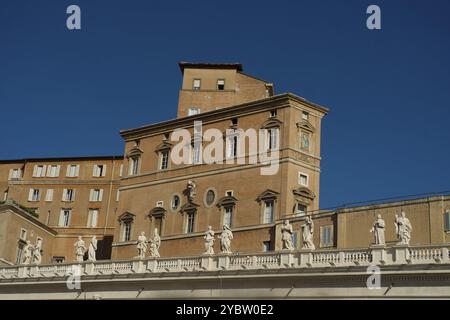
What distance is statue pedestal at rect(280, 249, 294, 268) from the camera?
128ft

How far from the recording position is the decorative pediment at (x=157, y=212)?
199 feet

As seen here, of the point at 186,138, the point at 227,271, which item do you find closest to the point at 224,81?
the point at 186,138

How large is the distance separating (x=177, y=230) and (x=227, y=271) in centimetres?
1853

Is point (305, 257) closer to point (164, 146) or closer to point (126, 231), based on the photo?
point (164, 146)

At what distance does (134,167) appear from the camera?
64.7m

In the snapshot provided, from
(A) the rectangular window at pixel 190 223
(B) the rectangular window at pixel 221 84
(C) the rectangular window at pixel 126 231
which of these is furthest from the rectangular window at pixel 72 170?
(A) the rectangular window at pixel 190 223

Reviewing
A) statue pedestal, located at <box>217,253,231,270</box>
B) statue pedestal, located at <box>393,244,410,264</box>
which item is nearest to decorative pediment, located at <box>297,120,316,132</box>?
statue pedestal, located at <box>217,253,231,270</box>

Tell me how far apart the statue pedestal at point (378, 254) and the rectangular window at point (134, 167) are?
31.6 m

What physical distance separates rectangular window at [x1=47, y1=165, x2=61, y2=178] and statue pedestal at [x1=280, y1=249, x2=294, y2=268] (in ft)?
158

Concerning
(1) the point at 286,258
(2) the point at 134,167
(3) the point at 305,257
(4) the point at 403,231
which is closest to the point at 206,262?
(1) the point at 286,258

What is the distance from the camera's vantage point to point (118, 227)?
63156 millimetres

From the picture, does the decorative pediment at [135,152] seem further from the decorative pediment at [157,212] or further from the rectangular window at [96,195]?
the rectangular window at [96,195]

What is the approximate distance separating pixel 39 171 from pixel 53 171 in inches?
64.1
